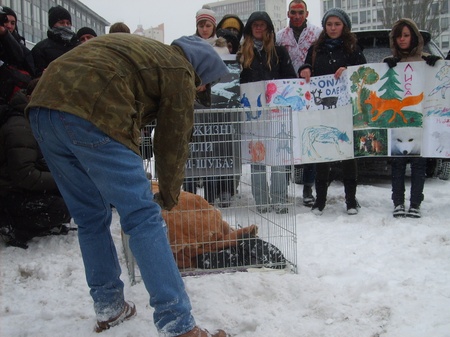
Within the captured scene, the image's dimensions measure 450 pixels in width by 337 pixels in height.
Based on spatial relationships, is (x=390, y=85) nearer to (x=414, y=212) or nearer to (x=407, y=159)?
(x=407, y=159)

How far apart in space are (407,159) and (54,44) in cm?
401

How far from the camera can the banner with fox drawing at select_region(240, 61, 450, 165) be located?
489 centimetres

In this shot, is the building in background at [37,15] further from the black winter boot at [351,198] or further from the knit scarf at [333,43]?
the black winter boot at [351,198]

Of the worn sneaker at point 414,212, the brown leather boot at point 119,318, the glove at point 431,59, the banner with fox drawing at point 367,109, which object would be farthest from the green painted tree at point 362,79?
the brown leather boot at point 119,318

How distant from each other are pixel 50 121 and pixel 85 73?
0.83ft

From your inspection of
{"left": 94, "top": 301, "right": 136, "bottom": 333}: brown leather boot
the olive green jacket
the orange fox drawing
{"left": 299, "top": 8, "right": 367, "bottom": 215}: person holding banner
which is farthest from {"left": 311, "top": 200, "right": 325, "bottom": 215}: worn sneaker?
the olive green jacket

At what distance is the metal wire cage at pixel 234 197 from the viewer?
11.0 feet

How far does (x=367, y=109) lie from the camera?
5.04 m

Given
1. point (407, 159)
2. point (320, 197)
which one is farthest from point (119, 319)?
point (407, 159)

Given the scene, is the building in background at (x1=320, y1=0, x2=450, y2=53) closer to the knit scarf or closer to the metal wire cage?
the knit scarf

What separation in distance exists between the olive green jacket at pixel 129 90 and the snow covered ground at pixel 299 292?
0.97 metres

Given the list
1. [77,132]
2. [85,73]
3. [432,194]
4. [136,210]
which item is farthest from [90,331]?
[432,194]

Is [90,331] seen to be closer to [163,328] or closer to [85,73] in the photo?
[163,328]

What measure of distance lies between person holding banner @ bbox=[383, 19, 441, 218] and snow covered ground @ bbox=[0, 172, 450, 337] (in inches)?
22.2
